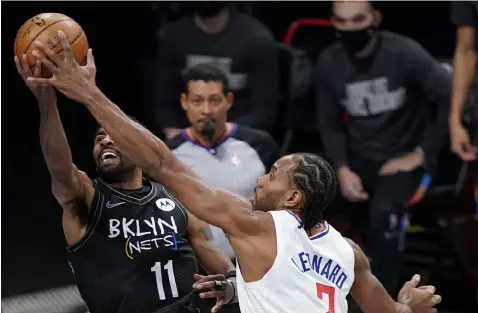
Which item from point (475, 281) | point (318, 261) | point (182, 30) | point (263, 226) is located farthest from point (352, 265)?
point (182, 30)

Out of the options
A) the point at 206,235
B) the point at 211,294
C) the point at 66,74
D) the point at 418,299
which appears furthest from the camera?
the point at 206,235

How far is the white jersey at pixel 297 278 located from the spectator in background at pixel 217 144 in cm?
166

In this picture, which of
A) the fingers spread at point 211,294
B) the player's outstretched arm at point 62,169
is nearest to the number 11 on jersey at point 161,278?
the player's outstretched arm at point 62,169

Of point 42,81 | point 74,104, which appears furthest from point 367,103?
point 42,81

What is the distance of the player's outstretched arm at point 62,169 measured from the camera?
3328 mm

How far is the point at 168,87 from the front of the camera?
5543mm

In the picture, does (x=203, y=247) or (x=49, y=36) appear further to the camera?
(x=203, y=247)

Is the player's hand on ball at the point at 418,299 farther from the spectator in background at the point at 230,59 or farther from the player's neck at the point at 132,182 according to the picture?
the spectator in background at the point at 230,59

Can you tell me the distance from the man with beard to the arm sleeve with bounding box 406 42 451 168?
2164mm

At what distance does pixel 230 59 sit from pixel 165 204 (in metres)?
1.95

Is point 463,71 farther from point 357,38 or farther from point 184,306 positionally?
point 184,306

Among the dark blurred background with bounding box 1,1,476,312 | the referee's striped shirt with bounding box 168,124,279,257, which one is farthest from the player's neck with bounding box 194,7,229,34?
the referee's striped shirt with bounding box 168,124,279,257

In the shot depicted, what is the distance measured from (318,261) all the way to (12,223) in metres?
3.53

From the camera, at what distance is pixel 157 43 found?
6039 mm
